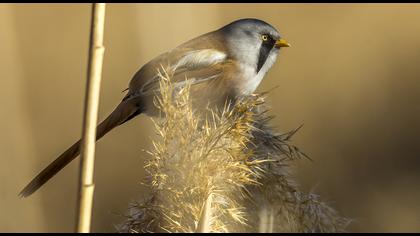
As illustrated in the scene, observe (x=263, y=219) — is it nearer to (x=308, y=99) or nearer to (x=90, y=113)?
(x=90, y=113)

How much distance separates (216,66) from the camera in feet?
8.90

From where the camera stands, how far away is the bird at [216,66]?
245 centimetres

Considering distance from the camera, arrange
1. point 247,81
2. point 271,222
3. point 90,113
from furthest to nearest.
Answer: point 247,81, point 271,222, point 90,113

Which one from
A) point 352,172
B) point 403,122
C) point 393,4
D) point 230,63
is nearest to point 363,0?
point 393,4

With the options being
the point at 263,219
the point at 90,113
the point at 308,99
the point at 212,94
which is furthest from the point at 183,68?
the point at 90,113

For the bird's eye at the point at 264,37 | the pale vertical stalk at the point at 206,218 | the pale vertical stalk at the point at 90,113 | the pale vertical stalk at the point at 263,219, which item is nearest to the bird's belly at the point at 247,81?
the bird's eye at the point at 264,37

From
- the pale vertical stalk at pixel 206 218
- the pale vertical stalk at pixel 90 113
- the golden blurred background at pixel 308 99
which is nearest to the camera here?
the pale vertical stalk at pixel 90 113

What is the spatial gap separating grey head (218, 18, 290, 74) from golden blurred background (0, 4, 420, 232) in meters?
0.66

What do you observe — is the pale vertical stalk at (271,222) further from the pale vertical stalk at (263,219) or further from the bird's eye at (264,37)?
the bird's eye at (264,37)

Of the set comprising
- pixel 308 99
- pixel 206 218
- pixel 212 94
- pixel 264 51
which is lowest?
pixel 206 218

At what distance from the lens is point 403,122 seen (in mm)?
4098

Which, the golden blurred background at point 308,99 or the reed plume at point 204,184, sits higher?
the golden blurred background at point 308,99

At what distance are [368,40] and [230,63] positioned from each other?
159 cm

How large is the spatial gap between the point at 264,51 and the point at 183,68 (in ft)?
1.32
